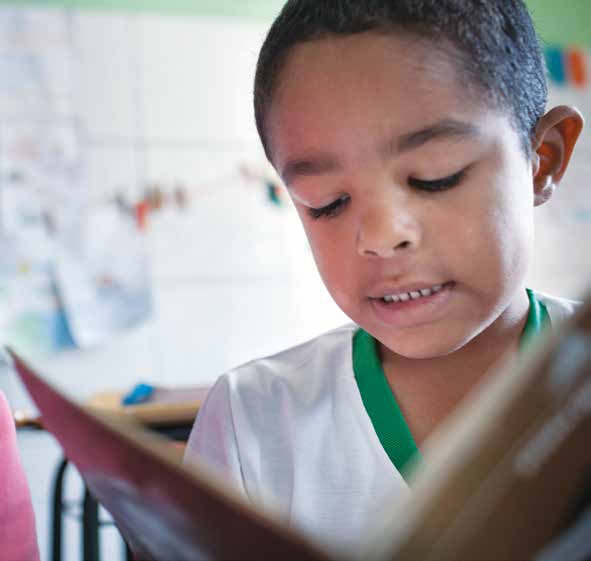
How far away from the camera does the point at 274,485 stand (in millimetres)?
741

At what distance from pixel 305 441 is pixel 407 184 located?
1.00 feet

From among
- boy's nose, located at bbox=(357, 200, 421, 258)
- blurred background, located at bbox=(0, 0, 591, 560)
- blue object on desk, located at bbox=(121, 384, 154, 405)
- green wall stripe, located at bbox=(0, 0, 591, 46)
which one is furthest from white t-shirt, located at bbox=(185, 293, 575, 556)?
blurred background, located at bbox=(0, 0, 591, 560)

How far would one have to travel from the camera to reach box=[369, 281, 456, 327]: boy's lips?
2.11 ft

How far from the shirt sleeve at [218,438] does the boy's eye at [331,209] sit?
0.78 ft

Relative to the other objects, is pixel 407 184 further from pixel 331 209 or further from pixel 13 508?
pixel 13 508

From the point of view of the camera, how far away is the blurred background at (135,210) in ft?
8.97

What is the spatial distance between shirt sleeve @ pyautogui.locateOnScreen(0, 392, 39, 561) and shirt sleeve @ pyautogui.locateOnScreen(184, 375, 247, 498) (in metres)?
0.18

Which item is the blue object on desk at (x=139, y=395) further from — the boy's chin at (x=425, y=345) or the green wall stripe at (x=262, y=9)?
the green wall stripe at (x=262, y=9)

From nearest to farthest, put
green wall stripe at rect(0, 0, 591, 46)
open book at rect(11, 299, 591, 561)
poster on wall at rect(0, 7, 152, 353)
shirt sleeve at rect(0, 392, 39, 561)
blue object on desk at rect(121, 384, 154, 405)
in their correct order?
1. open book at rect(11, 299, 591, 561)
2. shirt sleeve at rect(0, 392, 39, 561)
3. blue object on desk at rect(121, 384, 154, 405)
4. poster on wall at rect(0, 7, 152, 353)
5. green wall stripe at rect(0, 0, 591, 46)

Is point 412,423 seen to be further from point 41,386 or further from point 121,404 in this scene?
point 121,404

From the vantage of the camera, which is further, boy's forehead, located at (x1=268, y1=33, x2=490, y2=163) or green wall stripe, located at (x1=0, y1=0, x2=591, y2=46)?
green wall stripe, located at (x1=0, y1=0, x2=591, y2=46)

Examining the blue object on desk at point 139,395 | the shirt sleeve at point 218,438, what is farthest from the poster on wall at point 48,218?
the shirt sleeve at point 218,438

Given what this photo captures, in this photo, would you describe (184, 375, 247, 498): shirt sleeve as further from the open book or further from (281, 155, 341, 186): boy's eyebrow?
the open book

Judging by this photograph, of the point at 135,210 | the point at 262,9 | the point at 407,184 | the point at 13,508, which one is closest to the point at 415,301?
the point at 407,184
